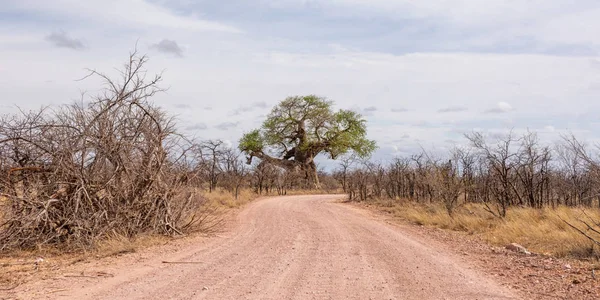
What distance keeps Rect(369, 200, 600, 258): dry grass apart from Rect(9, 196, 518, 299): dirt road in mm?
2386

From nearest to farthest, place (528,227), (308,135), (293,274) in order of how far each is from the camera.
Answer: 1. (293,274)
2. (528,227)
3. (308,135)

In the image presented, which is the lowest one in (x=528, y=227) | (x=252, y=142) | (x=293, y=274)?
(x=293, y=274)

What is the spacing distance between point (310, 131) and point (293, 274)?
45332mm

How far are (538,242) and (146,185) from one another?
983cm

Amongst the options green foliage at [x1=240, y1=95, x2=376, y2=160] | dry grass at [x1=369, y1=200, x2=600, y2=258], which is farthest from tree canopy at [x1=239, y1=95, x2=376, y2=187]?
dry grass at [x1=369, y1=200, x2=600, y2=258]

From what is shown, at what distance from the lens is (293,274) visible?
27.2 ft

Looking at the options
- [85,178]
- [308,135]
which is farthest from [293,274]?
[308,135]

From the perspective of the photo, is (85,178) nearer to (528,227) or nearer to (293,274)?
(293,274)

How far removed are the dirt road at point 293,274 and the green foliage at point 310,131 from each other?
1578 inches

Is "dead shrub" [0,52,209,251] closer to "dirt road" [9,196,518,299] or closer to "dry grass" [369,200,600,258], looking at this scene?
"dirt road" [9,196,518,299]

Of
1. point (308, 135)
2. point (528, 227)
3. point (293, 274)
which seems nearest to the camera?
point (293, 274)

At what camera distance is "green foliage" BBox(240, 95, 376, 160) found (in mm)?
52938

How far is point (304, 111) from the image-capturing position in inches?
2094

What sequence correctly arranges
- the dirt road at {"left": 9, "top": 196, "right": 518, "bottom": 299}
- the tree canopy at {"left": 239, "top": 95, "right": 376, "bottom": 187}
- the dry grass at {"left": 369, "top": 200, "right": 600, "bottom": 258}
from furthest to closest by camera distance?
the tree canopy at {"left": 239, "top": 95, "right": 376, "bottom": 187} < the dry grass at {"left": 369, "top": 200, "right": 600, "bottom": 258} < the dirt road at {"left": 9, "top": 196, "right": 518, "bottom": 299}
